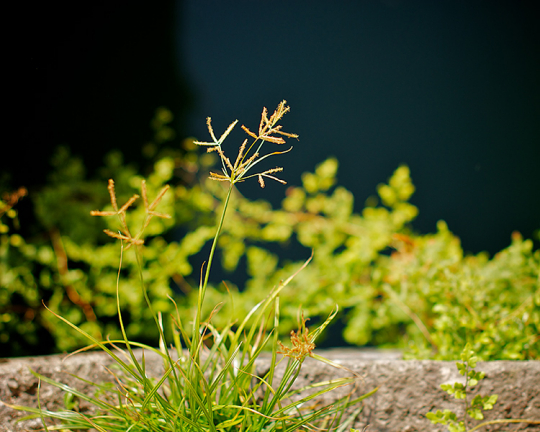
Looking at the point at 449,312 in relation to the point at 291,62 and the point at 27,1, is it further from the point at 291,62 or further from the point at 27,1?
the point at 27,1

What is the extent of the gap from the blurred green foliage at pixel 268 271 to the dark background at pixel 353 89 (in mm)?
318

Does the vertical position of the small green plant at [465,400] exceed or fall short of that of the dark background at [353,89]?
it falls short

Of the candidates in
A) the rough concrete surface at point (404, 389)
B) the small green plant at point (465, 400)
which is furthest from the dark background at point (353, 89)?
the small green plant at point (465, 400)

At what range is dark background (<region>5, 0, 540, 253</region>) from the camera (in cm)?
199

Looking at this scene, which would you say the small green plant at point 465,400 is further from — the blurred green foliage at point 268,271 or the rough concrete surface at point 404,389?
the blurred green foliage at point 268,271

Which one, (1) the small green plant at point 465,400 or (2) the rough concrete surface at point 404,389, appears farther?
(2) the rough concrete surface at point 404,389

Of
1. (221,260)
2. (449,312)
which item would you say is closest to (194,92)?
(221,260)

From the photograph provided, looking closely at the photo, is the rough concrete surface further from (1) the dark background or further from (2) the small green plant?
(1) the dark background

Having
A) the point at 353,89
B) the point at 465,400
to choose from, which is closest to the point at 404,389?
the point at 465,400

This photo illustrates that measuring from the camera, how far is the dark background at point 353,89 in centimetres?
199

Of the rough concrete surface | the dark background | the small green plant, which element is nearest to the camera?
the small green plant

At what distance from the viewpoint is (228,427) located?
86 centimetres

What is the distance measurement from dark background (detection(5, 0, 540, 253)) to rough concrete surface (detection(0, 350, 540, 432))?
4.07 feet

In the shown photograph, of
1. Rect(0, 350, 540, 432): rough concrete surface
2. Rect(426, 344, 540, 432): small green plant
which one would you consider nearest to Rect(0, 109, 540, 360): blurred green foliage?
Rect(0, 350, 540, 432): rough concrete surface
